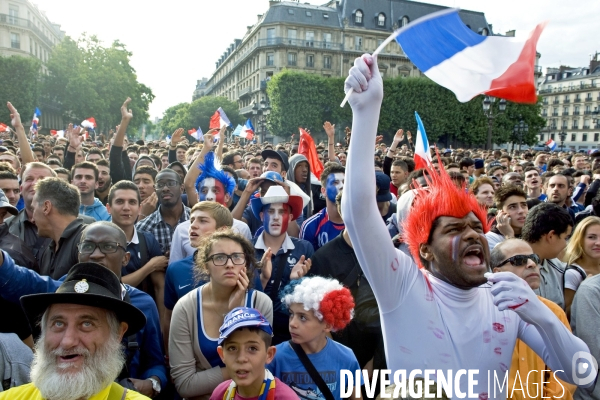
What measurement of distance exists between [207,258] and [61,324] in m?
1.06

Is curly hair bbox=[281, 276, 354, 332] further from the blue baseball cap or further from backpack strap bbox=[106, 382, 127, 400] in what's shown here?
backpack strap bbox=[106, 382, 127, 400]

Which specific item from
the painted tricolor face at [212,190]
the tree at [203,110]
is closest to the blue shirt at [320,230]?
the painted tricolor face at [212,190]

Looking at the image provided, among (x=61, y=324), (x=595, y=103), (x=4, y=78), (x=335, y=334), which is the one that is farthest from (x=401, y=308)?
(x=595, y=103)

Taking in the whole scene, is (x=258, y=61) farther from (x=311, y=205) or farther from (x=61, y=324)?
(x=61, y=324)

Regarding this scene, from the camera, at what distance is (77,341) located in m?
1.99

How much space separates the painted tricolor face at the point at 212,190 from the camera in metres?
5.07

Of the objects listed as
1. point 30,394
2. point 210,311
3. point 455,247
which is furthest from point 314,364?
point 30,394

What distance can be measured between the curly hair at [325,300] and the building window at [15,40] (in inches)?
2822

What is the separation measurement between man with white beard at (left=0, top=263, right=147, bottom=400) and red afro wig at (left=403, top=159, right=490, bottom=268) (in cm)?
132

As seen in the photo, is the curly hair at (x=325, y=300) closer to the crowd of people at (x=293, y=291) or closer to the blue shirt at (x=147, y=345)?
the crowd of people at (x=293, y=291)

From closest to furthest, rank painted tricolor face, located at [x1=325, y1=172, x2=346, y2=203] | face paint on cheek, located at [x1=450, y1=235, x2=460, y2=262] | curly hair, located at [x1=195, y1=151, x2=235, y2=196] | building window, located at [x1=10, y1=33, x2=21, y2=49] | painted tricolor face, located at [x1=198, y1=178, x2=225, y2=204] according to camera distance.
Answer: face paint on cheek, located at [x1=450, y1=235, x2=460, y2=262] → painted tricolor face, located at [x1=325, y1=172, x2=346, y2=203] → painted tricolor face, located at [x1=198, y1=178, x2=225, y2=204] → curly hair, located at [x1=195, y1=151, x2=235, y2=196] → building window, located at [x1=10, y1=33, x2=21, y2=49]

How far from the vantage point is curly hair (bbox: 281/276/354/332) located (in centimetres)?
273

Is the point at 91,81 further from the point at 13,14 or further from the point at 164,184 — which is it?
the point at 164,184

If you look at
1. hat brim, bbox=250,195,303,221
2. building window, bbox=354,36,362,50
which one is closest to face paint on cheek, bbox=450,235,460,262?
hat brim, bbox=250,195,303,221
